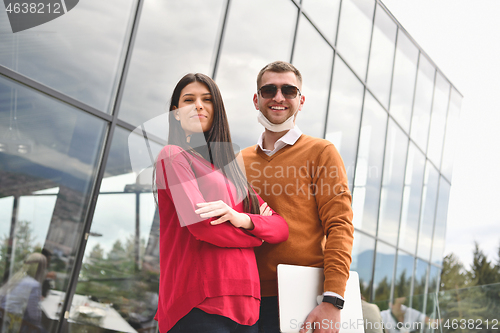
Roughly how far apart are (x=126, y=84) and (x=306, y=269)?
3071 mm

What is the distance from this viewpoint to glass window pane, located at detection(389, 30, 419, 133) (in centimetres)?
1064

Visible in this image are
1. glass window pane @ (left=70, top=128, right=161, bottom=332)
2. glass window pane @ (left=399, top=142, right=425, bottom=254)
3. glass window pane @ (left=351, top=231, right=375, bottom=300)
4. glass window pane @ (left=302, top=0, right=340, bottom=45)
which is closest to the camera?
glass window pane @ (left=70, top=128, right=161, bottom=332)

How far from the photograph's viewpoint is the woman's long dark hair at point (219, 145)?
65.4 inches

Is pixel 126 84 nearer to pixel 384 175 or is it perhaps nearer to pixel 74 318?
pixel 74 318

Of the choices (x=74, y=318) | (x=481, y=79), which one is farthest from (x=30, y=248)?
(x=481, y=79)

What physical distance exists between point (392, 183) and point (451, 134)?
6.03 m

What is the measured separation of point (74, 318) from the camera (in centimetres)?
343

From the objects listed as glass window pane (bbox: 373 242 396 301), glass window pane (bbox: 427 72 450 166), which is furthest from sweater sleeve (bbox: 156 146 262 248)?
glass window pane (bbox: 427 72 450 166)

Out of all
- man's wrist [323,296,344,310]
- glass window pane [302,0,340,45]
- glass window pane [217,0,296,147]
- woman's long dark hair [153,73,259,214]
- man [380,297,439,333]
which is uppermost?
glass window pane [302,0,340,45]

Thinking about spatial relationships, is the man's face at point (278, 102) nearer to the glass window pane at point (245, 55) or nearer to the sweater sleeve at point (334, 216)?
the sweater sleeve at point (334, 216)

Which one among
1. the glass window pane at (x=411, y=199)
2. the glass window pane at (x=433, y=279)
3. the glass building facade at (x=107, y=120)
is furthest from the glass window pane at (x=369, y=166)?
the glass window pane at (x=433, y=279)

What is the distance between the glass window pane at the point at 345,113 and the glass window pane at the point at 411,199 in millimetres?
3776

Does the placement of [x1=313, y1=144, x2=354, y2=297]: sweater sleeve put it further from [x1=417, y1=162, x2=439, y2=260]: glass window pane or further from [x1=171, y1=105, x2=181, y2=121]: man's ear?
[x1=417, y1=162, x2=439, y2=260]: glass window pane

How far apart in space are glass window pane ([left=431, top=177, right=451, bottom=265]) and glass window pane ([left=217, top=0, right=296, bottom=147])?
1107 cm
